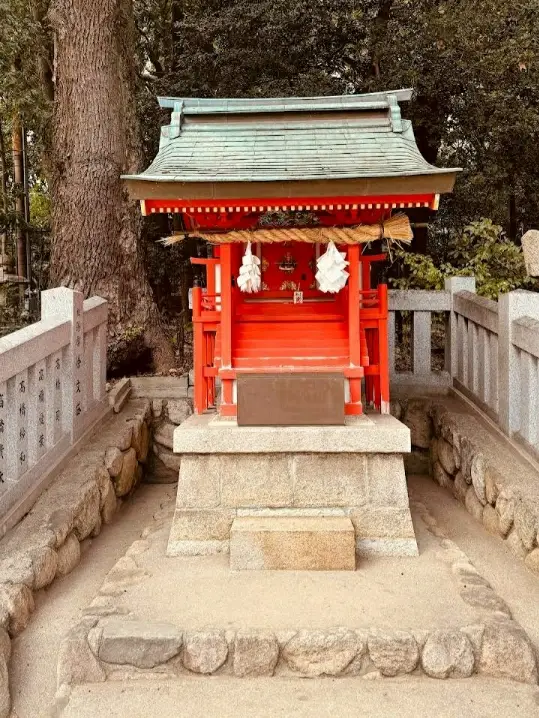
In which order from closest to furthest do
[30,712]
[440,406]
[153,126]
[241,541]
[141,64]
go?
[30,712] < [241,541] < [440,406] < [153,126] < [141,64]

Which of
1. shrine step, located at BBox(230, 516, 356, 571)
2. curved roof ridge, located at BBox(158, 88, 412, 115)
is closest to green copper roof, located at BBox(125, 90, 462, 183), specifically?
curved roof ridge, located at BBox(158, 88, 412, 115)

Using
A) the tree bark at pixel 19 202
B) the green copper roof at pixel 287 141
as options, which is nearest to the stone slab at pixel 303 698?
the green copper roof at pixel 287 141

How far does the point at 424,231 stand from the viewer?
1238 cm

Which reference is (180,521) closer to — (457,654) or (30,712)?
(30,712)

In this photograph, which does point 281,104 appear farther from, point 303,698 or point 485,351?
point 303,698

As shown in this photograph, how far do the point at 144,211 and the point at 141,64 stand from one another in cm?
1062

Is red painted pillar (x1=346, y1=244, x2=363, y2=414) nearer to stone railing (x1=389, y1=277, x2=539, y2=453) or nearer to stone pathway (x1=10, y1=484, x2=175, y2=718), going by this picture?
stone railing (x1=389, y1=277, x2=539, y2=453)

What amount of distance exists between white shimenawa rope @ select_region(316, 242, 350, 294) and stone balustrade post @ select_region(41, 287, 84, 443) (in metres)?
2.56

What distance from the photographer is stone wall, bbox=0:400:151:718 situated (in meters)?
3.77

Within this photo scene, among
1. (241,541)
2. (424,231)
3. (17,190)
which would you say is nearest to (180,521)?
(241,541)

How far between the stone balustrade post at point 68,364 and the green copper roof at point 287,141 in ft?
5.54

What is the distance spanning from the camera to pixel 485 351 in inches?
259

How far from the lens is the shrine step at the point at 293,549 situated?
4.53 metres

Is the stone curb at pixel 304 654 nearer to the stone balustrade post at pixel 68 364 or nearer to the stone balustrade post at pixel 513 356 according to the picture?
the stone balustrade post at pixel 513 356
